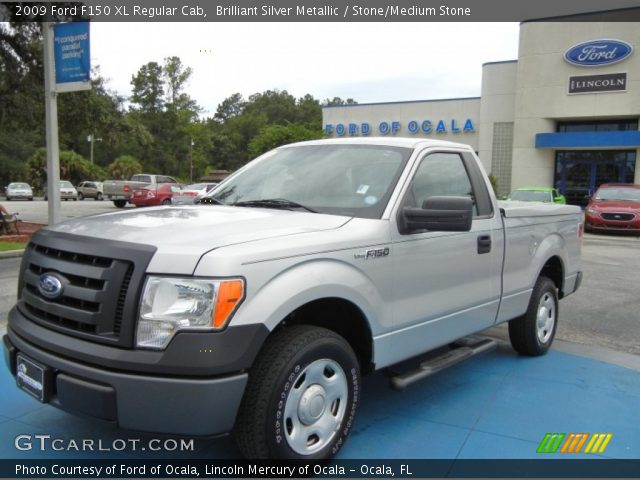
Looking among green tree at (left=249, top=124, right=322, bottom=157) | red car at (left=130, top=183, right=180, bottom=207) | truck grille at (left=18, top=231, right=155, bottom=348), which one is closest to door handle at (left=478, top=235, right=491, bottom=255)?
truck grille at (left=18, top=231, right=155, bottom=348)

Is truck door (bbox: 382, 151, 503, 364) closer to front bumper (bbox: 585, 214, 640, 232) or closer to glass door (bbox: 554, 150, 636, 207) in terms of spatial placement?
front bumper (bbox: 585, 214, 640, 232)

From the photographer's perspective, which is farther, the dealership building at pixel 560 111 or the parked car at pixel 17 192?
the parked car at pixel 17 192

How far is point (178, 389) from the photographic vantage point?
256cm

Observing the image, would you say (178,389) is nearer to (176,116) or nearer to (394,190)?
(394,190)

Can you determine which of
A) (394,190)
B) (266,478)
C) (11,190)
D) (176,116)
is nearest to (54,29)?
(394,190)

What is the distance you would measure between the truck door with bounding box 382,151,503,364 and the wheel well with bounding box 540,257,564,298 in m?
1.38

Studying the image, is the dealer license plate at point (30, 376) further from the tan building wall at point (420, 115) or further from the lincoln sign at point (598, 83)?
the tan building wall at point (420, 115)

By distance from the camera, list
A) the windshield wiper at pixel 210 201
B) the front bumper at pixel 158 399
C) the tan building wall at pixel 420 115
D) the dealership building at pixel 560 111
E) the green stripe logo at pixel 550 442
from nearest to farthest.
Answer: the front bumper at pixel 158 399, the green stripe logo at pixel 550 442, the windshield wiper at pixel 210 201, the dealership building at pixel 560 111, the tan building wall at pixel 420 115

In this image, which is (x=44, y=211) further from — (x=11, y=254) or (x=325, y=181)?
(x=325, y=181)

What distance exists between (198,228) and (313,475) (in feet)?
4.74

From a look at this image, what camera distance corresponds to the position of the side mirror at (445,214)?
337cm

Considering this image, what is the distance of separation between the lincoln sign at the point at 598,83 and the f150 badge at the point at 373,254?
3025 cm

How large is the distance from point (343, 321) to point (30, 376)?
171 cm

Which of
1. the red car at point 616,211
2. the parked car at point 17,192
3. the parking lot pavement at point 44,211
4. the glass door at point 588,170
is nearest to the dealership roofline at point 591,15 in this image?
the glass door at point 588,170
